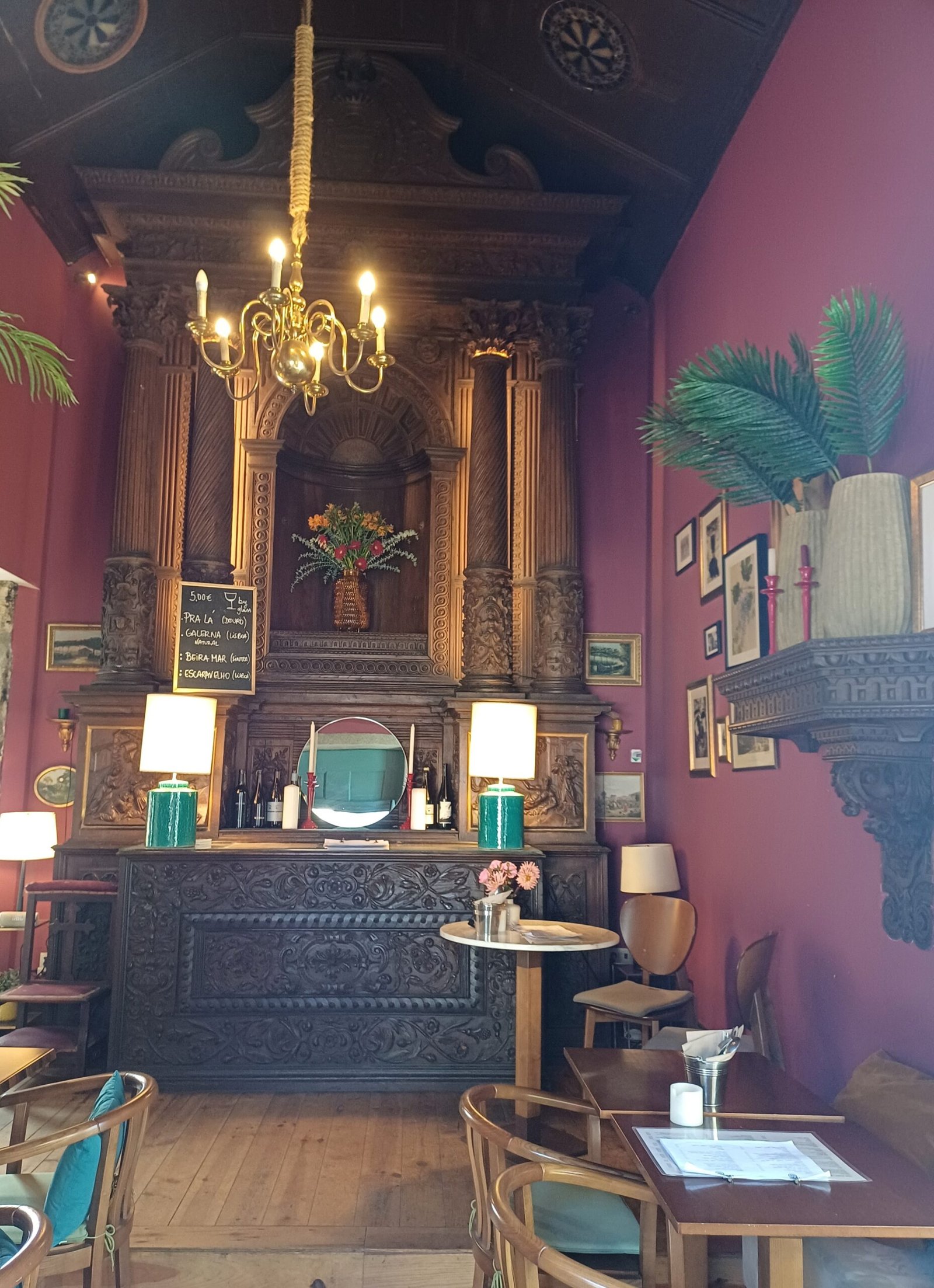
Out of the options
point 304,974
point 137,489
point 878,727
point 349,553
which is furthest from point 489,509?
point 878,727

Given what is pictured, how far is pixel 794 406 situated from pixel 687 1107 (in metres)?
1.79

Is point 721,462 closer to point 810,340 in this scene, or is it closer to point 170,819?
point 810,340

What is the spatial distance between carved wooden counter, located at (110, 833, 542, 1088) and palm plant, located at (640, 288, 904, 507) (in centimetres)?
240

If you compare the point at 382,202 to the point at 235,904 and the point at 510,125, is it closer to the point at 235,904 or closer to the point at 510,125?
the point at 510,125

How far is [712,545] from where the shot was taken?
15.8ft

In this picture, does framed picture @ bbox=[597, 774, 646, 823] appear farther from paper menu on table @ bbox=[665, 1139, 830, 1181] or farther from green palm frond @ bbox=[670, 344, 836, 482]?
paper menu on table @ bbox=[665, 1139, 830, 1181]

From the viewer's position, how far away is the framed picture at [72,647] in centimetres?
590

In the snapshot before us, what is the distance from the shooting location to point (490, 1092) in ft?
7.75

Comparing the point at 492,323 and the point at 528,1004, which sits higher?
the point at 492,323

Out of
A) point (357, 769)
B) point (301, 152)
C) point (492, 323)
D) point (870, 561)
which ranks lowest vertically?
point (357, 769)

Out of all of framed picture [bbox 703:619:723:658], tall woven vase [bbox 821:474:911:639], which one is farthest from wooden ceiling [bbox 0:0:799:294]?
tall woven vase [bbox 821:474:911:639]

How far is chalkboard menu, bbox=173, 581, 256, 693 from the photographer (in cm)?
535

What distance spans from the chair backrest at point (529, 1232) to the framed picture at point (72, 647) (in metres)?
4.67

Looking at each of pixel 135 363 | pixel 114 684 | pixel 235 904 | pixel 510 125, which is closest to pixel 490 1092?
pixel 235 904
